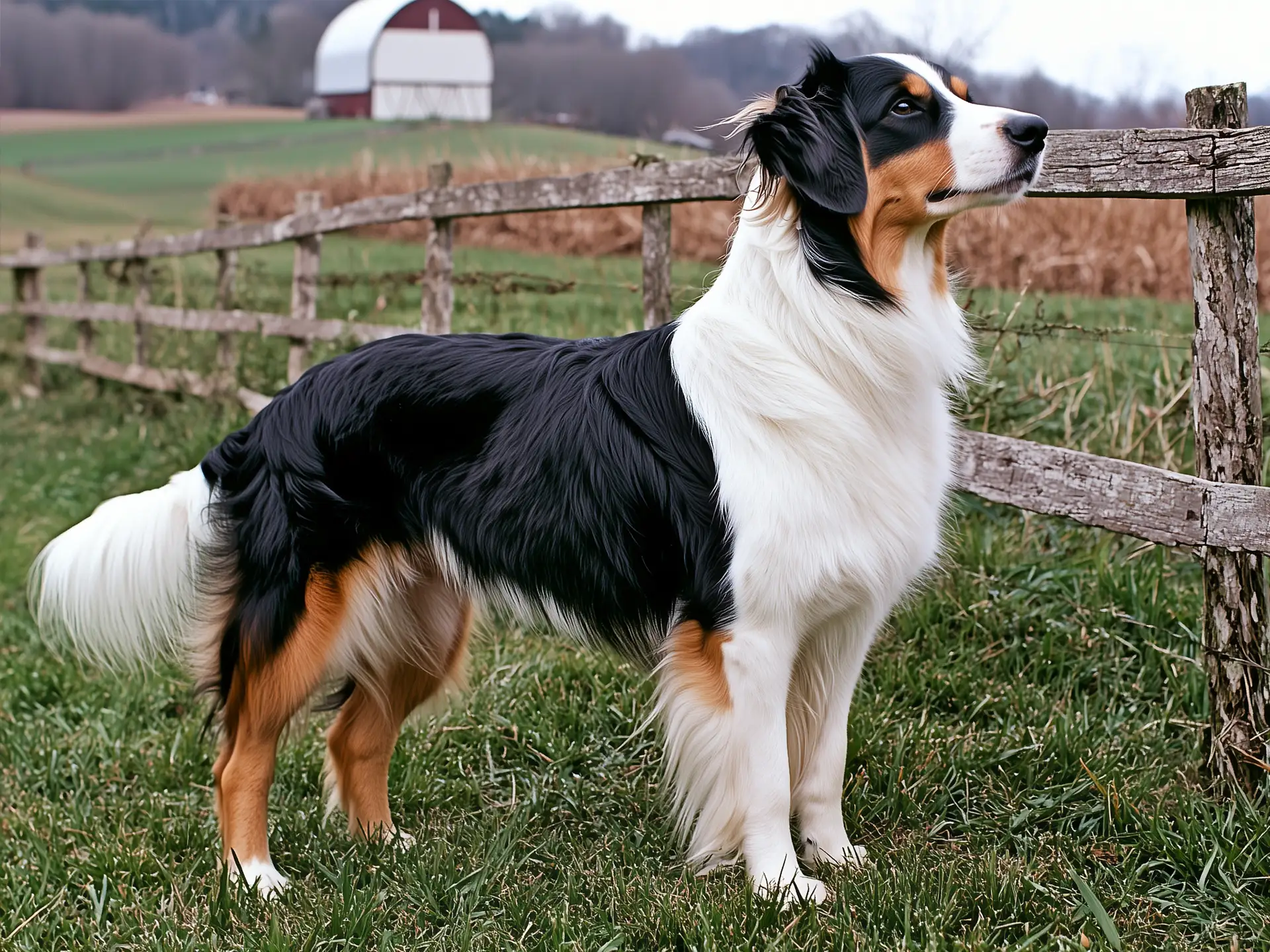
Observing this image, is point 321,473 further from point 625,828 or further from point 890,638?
point 890,638

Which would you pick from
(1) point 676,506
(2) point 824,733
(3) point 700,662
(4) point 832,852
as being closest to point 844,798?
(4) point 832,852

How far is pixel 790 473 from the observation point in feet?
8.94

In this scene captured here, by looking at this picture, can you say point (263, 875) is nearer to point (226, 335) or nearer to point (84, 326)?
point (226, 335)

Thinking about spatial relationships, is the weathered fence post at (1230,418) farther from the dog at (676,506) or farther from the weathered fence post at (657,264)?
the weathered fence post at (657,264)

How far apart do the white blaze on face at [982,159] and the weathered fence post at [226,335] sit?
23.4ft

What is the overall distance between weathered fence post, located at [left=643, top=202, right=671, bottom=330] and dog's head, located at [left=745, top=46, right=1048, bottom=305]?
2.05 meters

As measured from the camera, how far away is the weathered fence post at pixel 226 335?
8.92 metres

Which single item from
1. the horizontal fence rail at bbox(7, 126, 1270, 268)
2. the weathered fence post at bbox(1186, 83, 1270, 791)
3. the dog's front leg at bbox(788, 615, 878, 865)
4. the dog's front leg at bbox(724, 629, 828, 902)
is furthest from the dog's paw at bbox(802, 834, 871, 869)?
the horizontal fence rail at bbox(7, 126, 1270, 268)

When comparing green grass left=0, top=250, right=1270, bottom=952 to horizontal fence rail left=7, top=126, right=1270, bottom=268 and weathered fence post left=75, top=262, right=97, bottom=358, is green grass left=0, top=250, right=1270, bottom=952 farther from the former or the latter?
weathered fence post left=75, top=262, right=97, bottom=358

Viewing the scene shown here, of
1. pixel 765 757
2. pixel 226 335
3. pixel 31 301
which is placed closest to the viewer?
pixel 765 757

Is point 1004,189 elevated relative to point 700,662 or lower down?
elevated

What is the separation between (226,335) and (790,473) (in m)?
7.47

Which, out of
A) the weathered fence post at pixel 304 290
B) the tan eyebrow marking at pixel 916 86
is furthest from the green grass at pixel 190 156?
the tan eyebrow marking at pixel 916 86

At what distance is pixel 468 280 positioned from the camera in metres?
6.82
